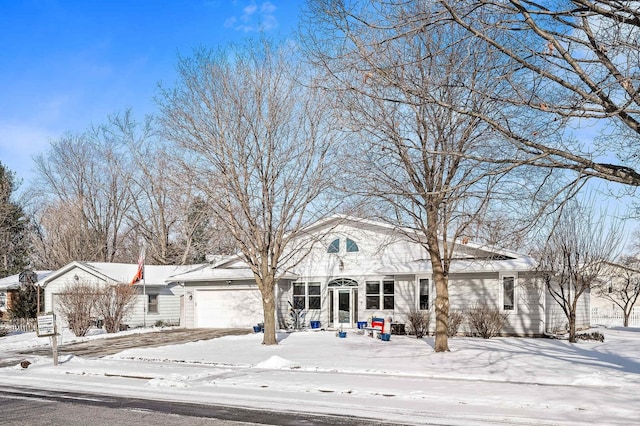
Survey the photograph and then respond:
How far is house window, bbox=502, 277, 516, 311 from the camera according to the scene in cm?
2731

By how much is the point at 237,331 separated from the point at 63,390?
57.1 ft

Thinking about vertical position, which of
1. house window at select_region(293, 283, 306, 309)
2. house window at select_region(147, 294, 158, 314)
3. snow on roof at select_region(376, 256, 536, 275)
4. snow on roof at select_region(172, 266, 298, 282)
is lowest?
house window at select_region(147, 294, 158, 314)

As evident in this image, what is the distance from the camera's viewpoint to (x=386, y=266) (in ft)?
98.3

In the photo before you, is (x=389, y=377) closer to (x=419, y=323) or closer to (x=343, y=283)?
(x=419, y=323)

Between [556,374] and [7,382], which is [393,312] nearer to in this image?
[556,374]

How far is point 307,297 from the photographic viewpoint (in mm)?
32688

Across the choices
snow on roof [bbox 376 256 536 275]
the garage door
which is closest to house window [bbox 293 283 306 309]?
the garage door

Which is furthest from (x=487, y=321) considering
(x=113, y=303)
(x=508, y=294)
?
(x=113, y=303)

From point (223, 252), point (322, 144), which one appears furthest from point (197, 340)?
point (322, 144)

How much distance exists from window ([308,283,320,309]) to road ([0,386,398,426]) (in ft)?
63.5

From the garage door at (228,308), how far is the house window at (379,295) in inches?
240

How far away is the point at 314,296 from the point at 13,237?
133 ft

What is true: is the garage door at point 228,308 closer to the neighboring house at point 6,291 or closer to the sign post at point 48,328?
the sign post at point 48,328

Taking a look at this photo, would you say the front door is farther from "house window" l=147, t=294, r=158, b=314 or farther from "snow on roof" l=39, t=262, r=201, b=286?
"house window" l=147, t=294, r=158, b=314
